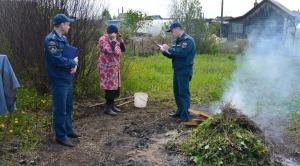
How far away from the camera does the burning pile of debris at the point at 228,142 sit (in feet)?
17.0

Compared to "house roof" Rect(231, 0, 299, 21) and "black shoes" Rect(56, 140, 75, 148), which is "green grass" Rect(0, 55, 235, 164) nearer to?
"black shoes" Rect(56, 140, 75, 148)

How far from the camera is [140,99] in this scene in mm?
8430

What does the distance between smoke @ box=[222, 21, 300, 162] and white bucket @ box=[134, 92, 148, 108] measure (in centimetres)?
195

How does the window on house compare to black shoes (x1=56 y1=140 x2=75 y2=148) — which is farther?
the window on house

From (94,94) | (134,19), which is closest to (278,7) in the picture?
(134,19)

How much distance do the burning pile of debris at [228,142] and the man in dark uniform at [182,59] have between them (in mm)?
1377

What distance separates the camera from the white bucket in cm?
843

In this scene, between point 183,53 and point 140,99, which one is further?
point 140,99

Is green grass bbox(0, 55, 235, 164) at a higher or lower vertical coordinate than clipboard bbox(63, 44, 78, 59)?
lower

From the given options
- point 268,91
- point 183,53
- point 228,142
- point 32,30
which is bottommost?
point 268,91

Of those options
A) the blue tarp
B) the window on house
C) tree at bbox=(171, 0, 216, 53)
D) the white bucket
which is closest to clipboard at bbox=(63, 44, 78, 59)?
the blue tarp

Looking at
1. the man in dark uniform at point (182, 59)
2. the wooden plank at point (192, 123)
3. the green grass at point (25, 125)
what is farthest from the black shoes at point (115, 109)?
the wooden plank at point (192, 123)

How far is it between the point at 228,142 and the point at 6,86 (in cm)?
328

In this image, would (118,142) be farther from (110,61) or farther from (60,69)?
(110,61)
